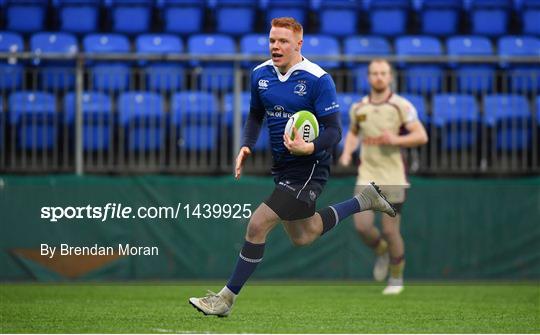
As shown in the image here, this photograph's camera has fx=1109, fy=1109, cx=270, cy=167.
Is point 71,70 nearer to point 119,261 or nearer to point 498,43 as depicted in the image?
point 119,261

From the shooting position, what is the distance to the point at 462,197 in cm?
1415

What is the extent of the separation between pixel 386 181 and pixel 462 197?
2.33 m

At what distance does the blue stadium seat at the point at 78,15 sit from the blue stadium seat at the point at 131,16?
299 mm

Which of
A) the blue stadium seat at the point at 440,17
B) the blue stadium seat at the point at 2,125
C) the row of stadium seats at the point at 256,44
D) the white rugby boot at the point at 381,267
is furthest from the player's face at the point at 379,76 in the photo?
the blue stadium seat at the point at 440,17

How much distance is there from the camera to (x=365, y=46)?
55.3ft

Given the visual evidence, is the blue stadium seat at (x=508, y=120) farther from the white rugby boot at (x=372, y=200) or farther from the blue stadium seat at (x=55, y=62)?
the white rugby boot at (x=372, y=200)

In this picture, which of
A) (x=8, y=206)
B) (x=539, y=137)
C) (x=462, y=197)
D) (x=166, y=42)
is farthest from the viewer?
(x=166, y=42)

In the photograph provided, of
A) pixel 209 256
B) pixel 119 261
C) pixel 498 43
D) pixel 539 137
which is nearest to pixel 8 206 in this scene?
pixel 119 261

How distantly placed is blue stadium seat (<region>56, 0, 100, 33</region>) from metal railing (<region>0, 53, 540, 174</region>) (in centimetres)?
186

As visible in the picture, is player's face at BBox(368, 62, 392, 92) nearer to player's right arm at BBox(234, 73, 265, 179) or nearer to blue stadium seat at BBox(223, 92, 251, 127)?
blue stadium seat at BBox(223, 92, 251, 127)

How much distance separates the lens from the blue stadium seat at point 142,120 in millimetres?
14578

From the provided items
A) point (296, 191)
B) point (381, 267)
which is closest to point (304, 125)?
point (296, 191)

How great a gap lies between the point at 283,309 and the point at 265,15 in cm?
934

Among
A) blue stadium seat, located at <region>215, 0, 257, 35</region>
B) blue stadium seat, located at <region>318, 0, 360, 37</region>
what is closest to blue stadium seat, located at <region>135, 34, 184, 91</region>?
blue stadium seat, located at <region>215, 0, 257, 35</region>
